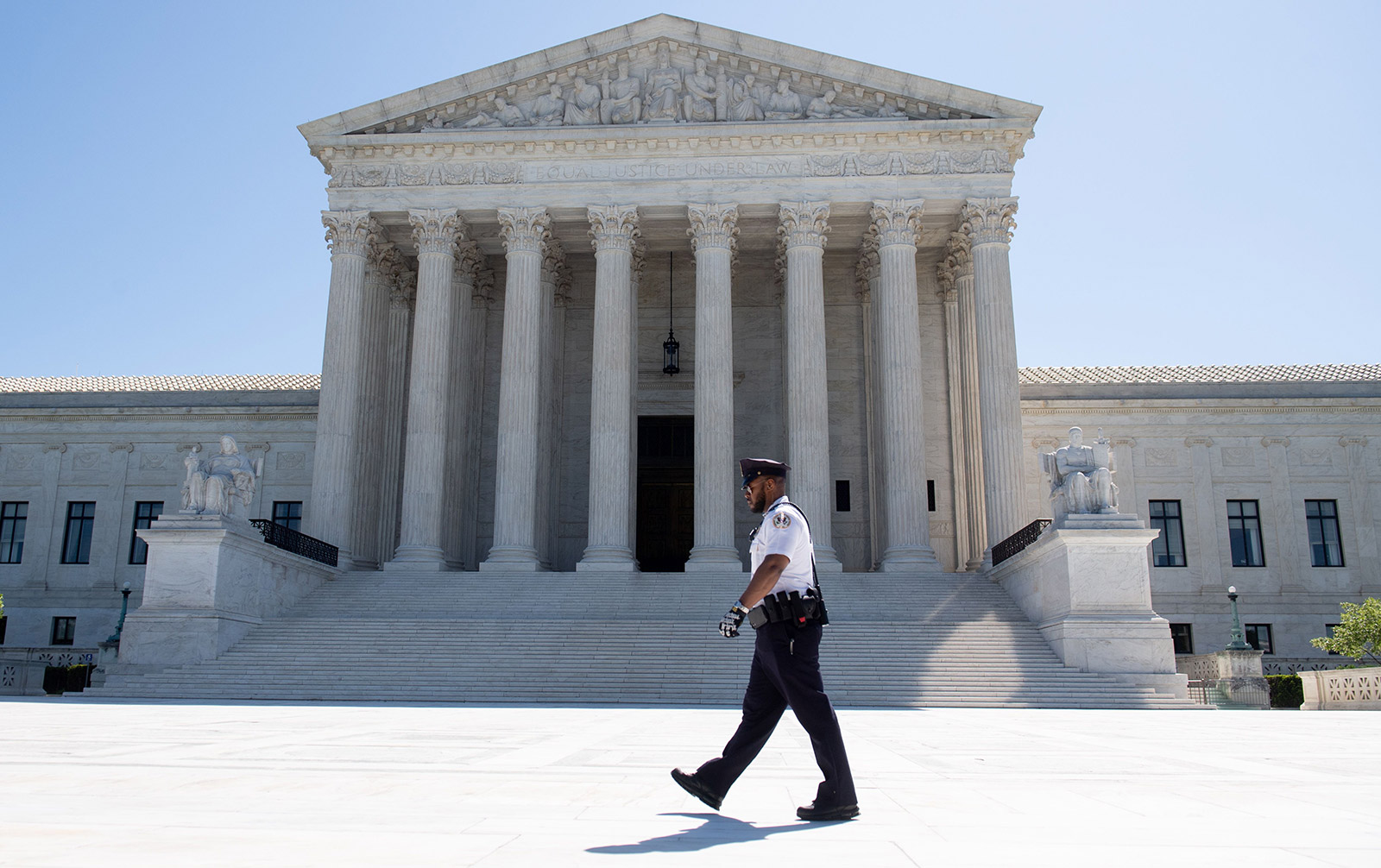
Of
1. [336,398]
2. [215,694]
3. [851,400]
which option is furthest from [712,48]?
[215,694]

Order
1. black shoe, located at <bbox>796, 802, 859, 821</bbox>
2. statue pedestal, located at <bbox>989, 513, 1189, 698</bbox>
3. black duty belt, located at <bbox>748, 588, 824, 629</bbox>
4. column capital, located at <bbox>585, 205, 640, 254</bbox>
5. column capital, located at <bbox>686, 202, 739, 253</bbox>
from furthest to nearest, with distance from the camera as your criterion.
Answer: column capital, located at <bbox>585, 205, 640, 254</bbox>
column capital, located at <bbox>686, 202, 739, 253</bbox>
statue pedestal, located at <bbox>989, 513, 1189, 698</bbox>
black duty belt, located at <bbox>748, 588, 824, 629</bbox>
black shoe, located at <bbox>796, 802, 859, 821</bbox>

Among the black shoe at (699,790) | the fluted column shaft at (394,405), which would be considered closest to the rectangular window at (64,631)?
the fluted column shaft at (394,405)

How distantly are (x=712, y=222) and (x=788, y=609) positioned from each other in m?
28.2

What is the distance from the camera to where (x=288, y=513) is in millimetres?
40969

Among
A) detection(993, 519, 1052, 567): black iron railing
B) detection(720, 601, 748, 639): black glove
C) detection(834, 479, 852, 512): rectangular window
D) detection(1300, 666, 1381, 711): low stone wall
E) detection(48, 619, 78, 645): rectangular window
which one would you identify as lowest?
detection(1300, 666, 1381, 711): low stone wall

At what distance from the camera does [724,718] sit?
16359 millimetres

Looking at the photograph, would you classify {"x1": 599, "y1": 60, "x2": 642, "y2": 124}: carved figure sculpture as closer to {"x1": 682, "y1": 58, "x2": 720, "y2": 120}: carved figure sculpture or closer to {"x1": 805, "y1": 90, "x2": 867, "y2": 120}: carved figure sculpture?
{"x1": 682, "y1": 58, "x2": 720, "y2": 120}: carved figure sculpture

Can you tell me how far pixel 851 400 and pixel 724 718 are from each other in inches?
950

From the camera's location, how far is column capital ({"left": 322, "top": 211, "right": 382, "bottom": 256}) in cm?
3447

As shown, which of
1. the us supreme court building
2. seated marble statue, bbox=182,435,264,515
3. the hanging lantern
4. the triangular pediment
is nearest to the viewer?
seated marble statue, bbox=182,435,264,515

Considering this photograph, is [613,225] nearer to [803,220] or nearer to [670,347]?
[670,347]

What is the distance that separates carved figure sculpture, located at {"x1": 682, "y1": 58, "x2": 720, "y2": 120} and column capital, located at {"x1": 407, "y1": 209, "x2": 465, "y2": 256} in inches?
321

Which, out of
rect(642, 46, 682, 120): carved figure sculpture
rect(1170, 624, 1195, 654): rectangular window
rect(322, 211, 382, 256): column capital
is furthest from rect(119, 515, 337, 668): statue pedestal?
rect(1170, 624, 1195, 654): rectangular window

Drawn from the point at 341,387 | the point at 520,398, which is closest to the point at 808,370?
the point at 520,398
